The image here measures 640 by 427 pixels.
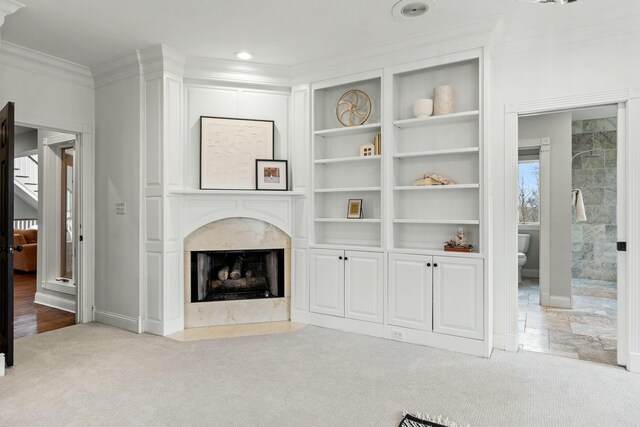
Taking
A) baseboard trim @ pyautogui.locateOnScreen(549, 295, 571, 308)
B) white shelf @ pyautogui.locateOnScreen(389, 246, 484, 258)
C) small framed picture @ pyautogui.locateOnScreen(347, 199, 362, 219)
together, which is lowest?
baseboard trim @ pyautogui.locateOnScreen(549, 295, 571, 308)

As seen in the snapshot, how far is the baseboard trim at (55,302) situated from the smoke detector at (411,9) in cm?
488

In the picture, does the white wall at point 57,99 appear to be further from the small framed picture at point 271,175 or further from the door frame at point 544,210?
the door frame at point 544,210

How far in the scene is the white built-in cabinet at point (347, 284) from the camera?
3846mm

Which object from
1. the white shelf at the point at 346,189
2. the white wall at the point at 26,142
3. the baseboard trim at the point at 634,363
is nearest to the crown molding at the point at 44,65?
the white shelf at the point at 346,189

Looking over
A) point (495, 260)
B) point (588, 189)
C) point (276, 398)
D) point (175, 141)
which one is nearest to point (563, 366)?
point (495, 260)

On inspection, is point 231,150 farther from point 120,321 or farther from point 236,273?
point 120,321

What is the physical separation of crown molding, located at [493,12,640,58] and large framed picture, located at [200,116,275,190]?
2.38 m

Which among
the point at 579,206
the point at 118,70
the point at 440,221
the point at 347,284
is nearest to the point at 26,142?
the point at 118,70

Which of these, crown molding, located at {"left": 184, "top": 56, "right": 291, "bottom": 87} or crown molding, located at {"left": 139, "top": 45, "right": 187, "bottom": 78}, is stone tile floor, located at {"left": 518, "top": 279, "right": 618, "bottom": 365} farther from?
crown molding, located at {"left": 139, "top": 45, "right": 187, "bottom": 78}

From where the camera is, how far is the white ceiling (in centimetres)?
300

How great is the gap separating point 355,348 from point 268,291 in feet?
4.34

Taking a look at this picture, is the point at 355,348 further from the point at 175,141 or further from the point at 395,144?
the point at 175,141

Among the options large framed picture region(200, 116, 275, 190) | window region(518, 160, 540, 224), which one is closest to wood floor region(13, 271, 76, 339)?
large framed picture region(200, 116, 275, 190)

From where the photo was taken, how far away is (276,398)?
2562 millimetres
